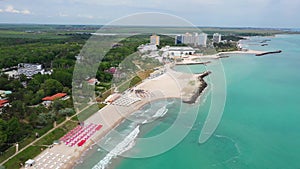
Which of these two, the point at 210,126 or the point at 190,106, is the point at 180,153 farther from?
the point at 190,106

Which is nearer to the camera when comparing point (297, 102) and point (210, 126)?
Answer: point (210, 126)

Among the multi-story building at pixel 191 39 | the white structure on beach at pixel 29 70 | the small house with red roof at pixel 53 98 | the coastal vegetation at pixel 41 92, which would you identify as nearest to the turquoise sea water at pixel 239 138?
the coastal vegetation at pixel 41 92

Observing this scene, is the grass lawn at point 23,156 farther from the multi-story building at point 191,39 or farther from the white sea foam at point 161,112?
the multi-story building at point 191,39

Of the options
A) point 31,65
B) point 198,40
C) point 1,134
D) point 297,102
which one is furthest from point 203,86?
point 198,40

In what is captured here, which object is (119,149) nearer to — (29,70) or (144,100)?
(144,100)

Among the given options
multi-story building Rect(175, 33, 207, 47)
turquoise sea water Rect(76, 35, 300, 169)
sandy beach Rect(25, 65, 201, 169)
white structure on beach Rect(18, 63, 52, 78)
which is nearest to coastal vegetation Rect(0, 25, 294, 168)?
sandy beach Rect(25, 65, 201, 169)

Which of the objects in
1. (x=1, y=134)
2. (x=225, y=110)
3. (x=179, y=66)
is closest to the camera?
(x=1, y=134)

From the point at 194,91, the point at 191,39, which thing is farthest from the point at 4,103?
the point at 191,39
